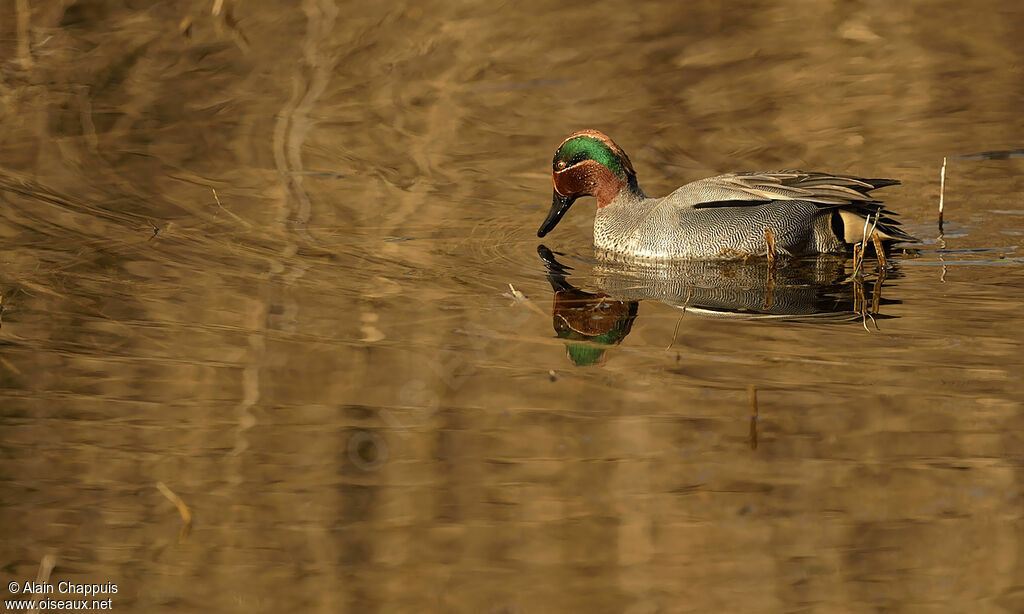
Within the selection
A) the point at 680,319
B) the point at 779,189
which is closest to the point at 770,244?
the point at 779,189

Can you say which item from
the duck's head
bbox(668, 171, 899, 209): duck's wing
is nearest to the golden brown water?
the duck's head

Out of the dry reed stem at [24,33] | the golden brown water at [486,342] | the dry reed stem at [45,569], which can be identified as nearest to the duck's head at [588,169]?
the golden brown water at [486,342]

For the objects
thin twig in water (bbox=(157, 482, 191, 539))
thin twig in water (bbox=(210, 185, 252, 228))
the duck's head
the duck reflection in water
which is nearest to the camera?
thin twig in water (bbox=(157, 482, 191, 539))

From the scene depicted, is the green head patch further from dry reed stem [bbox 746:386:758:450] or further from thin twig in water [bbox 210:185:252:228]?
dry reed stem [bbox 746:386:758:450]

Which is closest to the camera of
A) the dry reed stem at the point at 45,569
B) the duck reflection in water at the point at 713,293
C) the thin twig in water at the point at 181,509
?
the dry reed stem at the point at 45,569

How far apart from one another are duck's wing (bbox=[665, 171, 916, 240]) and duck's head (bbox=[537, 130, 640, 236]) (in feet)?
1.82

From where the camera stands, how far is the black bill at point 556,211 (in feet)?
28.2

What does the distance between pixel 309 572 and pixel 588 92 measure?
7530 mm

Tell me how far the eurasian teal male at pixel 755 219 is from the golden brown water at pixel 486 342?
1.18 ft

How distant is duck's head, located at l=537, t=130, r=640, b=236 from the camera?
28.6 feet

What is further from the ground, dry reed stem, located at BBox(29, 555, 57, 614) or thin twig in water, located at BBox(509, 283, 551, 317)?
thin twig in water, located at BBox(509, 283, 551, 317)

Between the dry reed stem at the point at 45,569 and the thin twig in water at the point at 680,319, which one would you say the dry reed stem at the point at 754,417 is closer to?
the thin twig in water at the point at 680,319

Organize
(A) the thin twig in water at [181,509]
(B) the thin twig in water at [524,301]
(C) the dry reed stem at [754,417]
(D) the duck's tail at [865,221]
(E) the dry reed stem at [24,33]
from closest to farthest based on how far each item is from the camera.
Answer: (A) the thin twig in water at [181,509]
(C) the dry reed stem at [754,417]
(B) the thin twig in water at [524,301]
(D) the duck's tail at [865,221]
(E) the dry reed stem at [24,33]

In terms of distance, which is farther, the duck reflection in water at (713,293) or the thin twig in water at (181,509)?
the duck reflection in water at (713,293)
